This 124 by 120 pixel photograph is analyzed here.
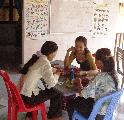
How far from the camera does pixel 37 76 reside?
11.1 feet

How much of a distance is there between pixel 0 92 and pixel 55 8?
1.90 metres

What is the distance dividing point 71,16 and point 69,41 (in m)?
0.47

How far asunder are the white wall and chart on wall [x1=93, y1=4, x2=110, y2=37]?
0.09 m

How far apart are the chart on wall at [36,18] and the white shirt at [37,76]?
100 inches

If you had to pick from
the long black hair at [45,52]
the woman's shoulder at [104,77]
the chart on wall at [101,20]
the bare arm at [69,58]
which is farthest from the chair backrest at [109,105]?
the chart on wall at [101,20]

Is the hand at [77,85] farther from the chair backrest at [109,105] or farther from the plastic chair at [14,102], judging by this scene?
the plastic chair at [14,102]

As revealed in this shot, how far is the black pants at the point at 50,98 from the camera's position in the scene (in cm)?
341

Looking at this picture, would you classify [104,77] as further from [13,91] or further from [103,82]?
[13,91]

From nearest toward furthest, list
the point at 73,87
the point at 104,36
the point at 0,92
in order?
the point at 73,87 → the point at 0,92 → the point at 104,36

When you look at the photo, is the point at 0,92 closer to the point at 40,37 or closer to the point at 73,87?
the point at 40,37

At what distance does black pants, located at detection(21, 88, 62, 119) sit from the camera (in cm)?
341

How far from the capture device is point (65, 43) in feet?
20.2

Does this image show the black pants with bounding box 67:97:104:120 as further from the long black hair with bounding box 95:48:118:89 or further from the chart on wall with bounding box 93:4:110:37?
the chart on wall with bounding box 93:4:110:37

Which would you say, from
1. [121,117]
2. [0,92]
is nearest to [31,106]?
[121,117]
